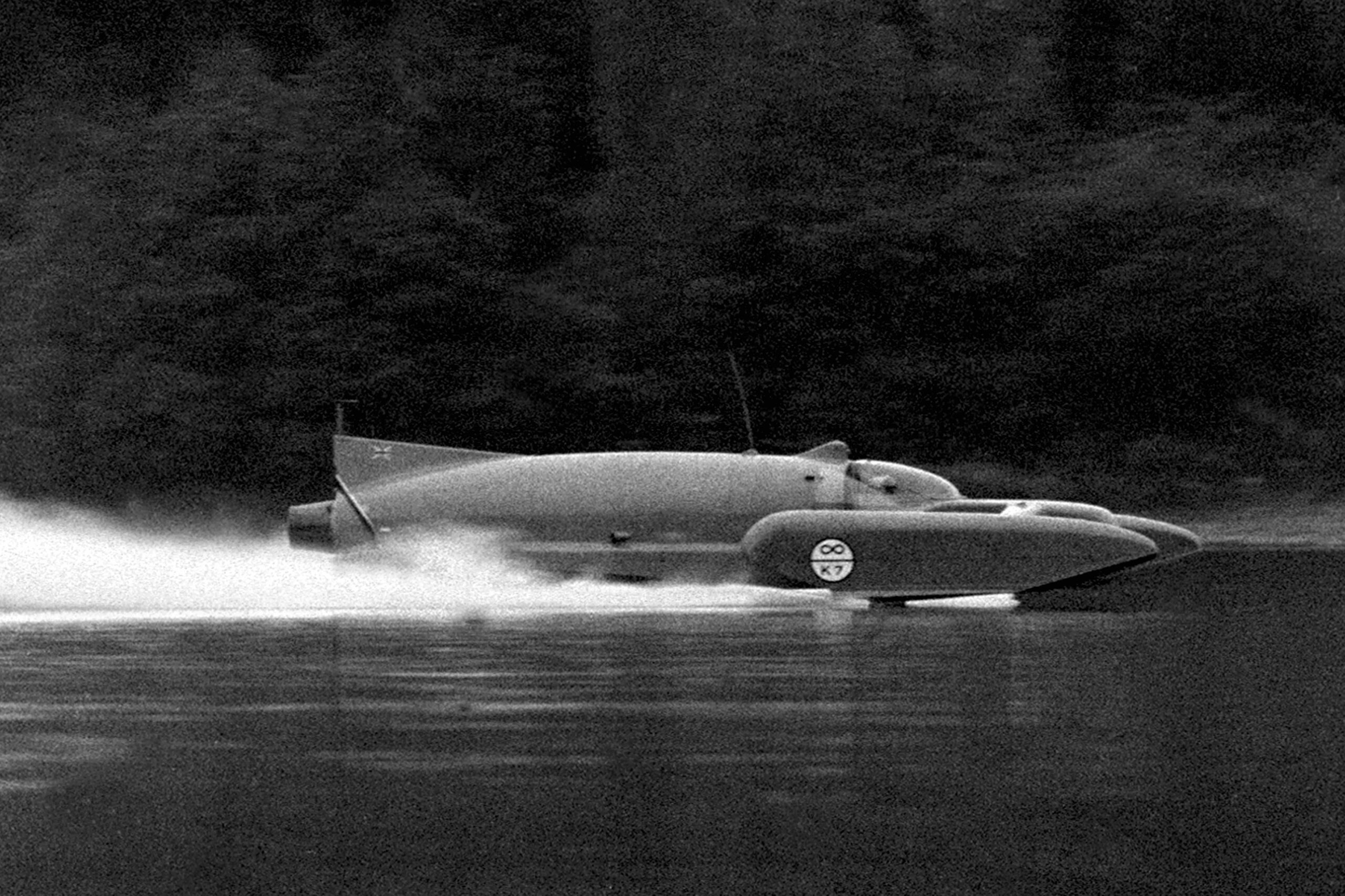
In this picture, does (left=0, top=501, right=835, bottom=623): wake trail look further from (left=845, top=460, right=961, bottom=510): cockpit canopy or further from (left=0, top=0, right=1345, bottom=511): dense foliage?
(left=0, top=0, right=1345, bottom=511): dense foliage

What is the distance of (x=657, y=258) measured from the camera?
111 ft

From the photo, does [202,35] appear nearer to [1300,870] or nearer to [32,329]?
[32,329]

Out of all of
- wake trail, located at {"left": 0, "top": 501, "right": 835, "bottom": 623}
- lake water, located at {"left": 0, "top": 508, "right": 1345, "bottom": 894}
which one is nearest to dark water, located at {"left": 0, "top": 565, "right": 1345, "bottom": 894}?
lake water, located at {"left": 0, "top": 508, "right": 1345, "bottom": 894}

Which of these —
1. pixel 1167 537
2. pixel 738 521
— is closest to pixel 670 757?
pixel 738 521

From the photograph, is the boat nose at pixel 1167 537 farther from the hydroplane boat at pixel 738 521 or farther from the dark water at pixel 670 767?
the dark water at pixel 670 767

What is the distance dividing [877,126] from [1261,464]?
594 cm

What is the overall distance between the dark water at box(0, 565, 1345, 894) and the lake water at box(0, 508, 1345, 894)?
0.02 meters

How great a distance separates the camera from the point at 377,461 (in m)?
21.0

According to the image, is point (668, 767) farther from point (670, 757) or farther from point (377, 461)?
point (377, 461)

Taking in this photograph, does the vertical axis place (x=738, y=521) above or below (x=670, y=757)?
above

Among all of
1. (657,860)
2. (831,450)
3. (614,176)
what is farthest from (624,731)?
(614,176)

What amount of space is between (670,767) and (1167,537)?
1255 centimetres

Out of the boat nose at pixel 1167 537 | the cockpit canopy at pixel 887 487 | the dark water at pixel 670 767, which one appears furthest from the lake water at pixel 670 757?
the boat nose at pixel 1167 537

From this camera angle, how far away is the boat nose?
20875 mm
